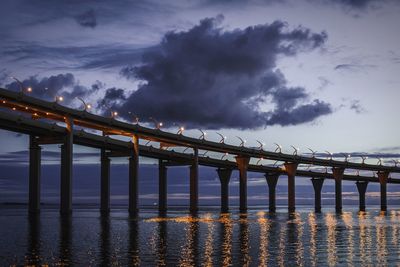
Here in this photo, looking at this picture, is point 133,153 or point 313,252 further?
point 133,153

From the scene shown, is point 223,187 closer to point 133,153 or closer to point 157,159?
point 157,159

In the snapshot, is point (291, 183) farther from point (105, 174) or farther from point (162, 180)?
point (105, 174)

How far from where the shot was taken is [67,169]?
105688mm

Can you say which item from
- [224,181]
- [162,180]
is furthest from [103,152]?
[224,181]

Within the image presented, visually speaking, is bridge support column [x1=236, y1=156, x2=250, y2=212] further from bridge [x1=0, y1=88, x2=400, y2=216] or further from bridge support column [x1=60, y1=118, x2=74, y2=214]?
bridge support column [x1=60, y1=118, x2=74, y2=214]

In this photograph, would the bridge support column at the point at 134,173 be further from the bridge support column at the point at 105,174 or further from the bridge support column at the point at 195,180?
the bridge support column at the point at 195,180

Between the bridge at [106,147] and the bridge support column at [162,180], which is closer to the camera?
the bridge at [106,147]

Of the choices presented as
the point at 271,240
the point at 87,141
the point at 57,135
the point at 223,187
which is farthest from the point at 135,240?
the point at 223,187

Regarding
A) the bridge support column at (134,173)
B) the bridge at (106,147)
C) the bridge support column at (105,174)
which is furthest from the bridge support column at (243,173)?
the bridge support column at (105,174)

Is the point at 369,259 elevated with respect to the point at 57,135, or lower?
lower

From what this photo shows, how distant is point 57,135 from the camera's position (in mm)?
106500

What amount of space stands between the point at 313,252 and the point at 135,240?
16402 mm

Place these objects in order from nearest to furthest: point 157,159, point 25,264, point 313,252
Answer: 1. point 25,264
2. point 313,252
3. point 157,159

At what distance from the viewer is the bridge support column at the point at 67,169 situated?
105 m
